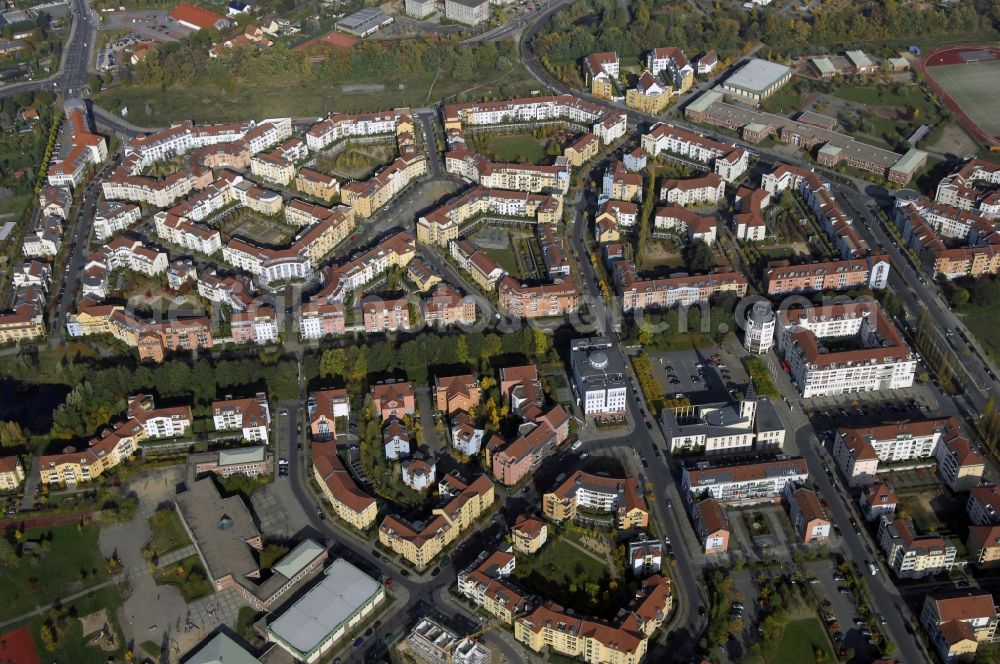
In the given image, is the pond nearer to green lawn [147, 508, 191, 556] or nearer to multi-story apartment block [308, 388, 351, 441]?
green lawn [147, 508, 191, 556]

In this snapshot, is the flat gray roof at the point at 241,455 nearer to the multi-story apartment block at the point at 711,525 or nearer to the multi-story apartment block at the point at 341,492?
the multi-story apartment block at the point at 341,492

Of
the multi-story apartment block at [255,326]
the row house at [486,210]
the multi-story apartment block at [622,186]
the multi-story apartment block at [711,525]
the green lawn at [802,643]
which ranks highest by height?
the multi-story apartment block at [622,186]

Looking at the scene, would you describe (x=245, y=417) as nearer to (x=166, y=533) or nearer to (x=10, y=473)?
(x=166, y=533)

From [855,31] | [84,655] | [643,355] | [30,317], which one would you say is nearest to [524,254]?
[643,355]

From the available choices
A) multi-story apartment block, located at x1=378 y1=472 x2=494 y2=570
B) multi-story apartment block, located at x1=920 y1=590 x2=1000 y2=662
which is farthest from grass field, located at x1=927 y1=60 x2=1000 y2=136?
multi-story apartment block, located at x1=378 y1=472 x2=494 y2=570

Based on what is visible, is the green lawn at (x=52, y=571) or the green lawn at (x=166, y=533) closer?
the green lawn at (x=52, y=571)

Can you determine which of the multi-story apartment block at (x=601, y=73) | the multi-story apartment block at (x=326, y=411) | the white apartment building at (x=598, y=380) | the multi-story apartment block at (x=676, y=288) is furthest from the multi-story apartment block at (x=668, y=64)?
the multi-story apartment block at (x=326, y=411)

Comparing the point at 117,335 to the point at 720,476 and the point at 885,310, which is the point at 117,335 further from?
the point at 885,310

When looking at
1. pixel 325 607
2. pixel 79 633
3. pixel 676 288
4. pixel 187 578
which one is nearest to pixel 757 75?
pixel 676 288
